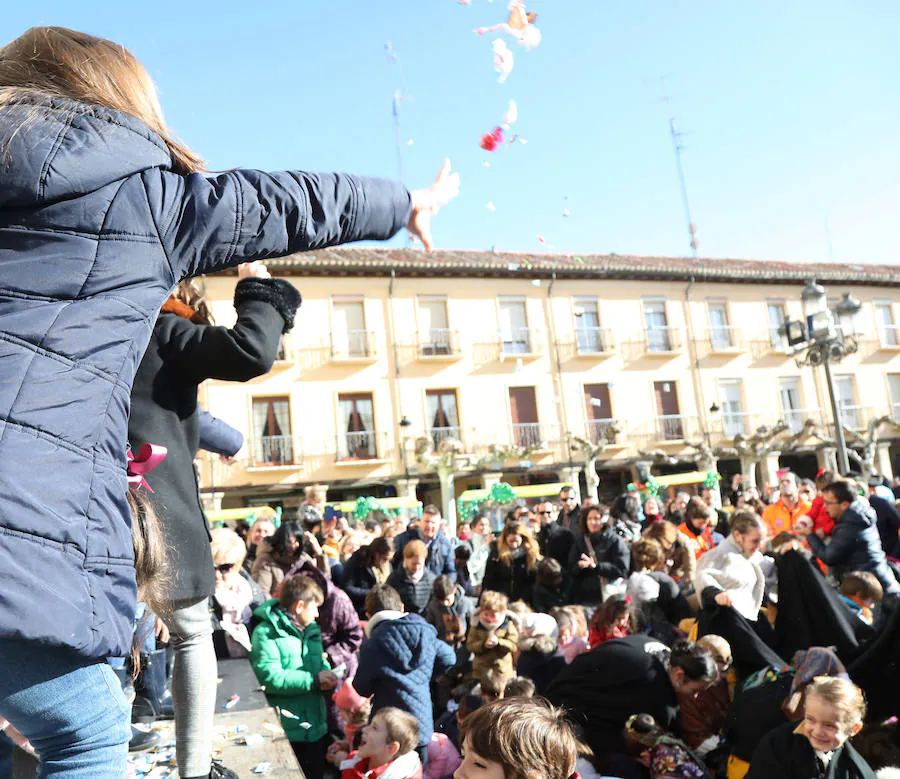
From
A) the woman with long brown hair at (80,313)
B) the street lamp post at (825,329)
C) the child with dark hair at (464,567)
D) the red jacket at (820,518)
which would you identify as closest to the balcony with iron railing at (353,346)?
the street lamp post at (825,329)

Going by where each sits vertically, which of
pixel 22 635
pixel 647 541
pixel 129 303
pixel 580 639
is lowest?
pixel 580 639

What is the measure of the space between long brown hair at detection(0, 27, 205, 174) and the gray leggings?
1121 mm

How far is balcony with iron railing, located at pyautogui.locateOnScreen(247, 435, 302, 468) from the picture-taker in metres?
23.2

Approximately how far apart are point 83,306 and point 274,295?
0.61 m

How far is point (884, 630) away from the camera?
4.21 meters

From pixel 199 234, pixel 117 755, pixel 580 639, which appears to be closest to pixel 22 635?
pixel 117 755

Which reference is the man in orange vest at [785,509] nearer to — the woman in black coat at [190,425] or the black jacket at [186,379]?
the woman in black coat at [190,425]

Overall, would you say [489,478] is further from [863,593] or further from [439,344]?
[863,593]

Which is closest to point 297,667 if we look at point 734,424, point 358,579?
point 358,579

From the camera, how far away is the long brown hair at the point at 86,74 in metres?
1.44

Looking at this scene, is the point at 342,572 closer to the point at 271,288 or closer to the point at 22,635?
the point at 271,288

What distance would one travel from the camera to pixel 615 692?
13.8 ft

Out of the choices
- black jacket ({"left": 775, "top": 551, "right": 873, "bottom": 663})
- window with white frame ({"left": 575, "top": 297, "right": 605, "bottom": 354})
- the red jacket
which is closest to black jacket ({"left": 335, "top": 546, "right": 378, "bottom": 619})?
black jacket ({"left": 775, "top": 551, "right": 873, "bottom": 663})

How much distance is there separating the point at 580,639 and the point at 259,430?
63.1 feet
